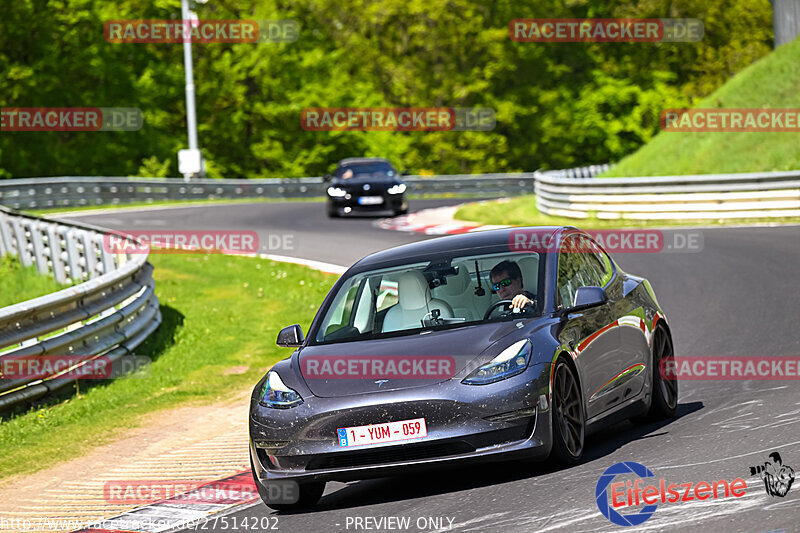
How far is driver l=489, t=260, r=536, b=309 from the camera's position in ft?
25.4

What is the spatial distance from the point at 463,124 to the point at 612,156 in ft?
25.3

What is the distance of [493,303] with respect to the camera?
7.77 meters

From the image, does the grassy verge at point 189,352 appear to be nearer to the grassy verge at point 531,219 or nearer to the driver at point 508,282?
the driver at point 508,282

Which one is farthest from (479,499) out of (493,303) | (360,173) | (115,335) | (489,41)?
(489,41)

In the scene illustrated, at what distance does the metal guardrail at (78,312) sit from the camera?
10.8 metres

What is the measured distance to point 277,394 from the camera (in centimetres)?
712

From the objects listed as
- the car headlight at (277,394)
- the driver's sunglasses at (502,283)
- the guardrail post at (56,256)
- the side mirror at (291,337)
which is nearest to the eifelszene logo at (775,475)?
the driver's sunglasses at (502,283)

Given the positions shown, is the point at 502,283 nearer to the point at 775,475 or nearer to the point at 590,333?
the point at 590,333

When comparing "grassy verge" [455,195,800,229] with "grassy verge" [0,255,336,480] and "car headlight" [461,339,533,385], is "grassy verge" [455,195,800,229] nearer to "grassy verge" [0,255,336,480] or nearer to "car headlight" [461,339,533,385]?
"grassy verge" [0,255,336,480]

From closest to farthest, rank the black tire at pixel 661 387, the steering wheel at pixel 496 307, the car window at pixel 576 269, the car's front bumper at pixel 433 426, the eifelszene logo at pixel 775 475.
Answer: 1. the eifelszene logo at pixel 775 475
2. the car's front bumper at pixel 433 426
3. the steering wheel at pixel 496 307
4. the car window at pixel 576 269
5. the black tire at pixel 661 387

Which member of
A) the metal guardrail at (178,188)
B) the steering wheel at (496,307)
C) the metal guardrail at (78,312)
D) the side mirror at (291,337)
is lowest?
the metal guardrail at (178,188)

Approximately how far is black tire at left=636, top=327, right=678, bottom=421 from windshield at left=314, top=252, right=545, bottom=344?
1.31 m

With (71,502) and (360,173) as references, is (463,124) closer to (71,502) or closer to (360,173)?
(360,173)

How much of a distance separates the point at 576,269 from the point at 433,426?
1978mm
